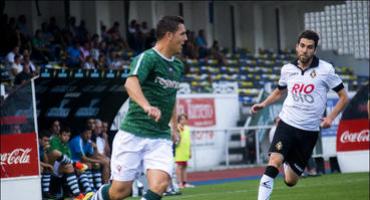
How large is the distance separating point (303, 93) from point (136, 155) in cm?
397

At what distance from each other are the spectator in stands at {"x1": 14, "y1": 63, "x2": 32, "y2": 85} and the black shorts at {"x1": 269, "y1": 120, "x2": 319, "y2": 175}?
453 inches

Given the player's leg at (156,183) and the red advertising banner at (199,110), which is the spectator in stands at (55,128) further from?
the red advertising banner at (199,110)

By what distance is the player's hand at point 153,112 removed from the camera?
398 inches

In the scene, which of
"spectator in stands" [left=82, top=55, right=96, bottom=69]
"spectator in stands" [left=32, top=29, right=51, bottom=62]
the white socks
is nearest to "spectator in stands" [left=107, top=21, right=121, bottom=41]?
"spectator in stands" [left=32, top=29, right=51, bottom=62]

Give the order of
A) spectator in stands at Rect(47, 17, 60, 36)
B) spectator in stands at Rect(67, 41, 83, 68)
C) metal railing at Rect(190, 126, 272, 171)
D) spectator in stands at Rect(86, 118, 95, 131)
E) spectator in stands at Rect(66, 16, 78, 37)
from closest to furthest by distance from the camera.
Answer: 1. spectator in stands at Rect(86, 118, 95, 131)
2. spectator in stands at Rect(67, 41, 83, 68)
3. spectator in stands at Rect(47, 17, 60, 36)
4. metal railing at Rect(190, 126, 272, 171)
5. spectator in stands at Rect(66, 16, 78, 37)

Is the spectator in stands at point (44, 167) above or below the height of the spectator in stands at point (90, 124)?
below

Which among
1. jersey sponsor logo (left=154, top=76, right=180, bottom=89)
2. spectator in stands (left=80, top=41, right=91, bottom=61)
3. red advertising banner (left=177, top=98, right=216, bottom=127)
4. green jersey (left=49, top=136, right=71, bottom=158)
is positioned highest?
jersey sponsor logo (left=154, top=76, right=180, bottom=89)

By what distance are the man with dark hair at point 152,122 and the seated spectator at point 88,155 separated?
10210 mm

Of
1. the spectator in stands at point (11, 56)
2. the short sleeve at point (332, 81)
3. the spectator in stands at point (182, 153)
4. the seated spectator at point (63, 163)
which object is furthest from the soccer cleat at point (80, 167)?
the short sleeve at point (332, 81)

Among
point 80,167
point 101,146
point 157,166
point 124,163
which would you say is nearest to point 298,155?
point 157,166

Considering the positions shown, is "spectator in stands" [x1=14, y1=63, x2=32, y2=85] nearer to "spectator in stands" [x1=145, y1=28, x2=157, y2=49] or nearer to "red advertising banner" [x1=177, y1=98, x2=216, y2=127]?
"red advertising banner" [x1=177, y1=98, x2=216, y2=127]

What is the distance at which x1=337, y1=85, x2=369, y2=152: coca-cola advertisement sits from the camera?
26.7 m

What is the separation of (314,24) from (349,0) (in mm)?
6942

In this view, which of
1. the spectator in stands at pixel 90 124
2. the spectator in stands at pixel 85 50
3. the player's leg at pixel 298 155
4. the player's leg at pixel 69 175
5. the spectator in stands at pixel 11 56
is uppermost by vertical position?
the spectator in stands at pixel 11 56
